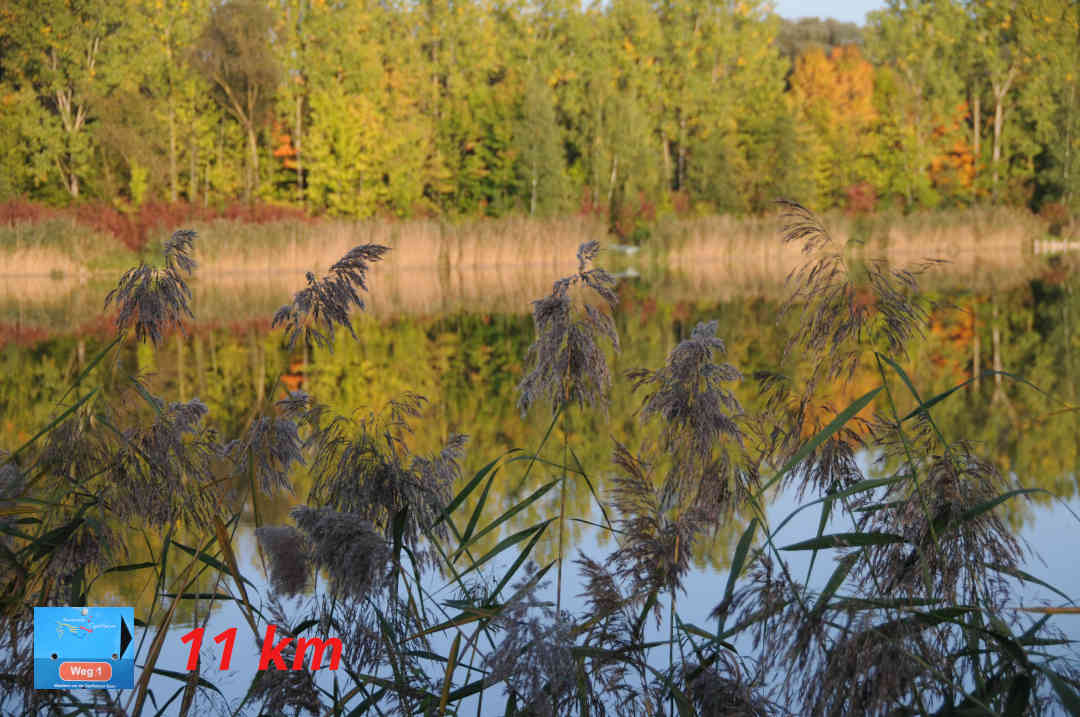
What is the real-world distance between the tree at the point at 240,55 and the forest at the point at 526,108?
0.08 metres

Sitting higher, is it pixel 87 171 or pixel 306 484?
pixel 87 171

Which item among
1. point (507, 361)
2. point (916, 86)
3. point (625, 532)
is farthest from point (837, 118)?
point (625, 532)

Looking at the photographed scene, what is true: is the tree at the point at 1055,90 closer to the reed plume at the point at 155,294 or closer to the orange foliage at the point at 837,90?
the orange foliage at the point at 837,90

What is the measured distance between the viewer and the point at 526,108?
31.7 m

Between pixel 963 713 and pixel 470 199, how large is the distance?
111ft

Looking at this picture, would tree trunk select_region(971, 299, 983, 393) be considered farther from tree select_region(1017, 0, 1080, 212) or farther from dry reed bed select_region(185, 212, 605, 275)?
tree select_region(1017, 0, 1080, 212)

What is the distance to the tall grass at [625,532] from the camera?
168 cm

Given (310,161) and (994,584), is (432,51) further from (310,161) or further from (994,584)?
(994,584)

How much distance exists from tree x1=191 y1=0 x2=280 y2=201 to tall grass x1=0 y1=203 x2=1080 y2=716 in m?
30.2

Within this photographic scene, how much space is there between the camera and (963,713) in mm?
1608

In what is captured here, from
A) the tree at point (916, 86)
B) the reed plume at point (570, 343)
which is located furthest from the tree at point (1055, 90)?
the reed plume at point (570, 343)

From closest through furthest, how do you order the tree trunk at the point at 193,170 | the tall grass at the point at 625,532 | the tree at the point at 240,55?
1. the tall grass at the point at 625,532
2. the tree at the point at 240,55
3. the tree trunk at the point at 193,170

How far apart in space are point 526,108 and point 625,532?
3055cm

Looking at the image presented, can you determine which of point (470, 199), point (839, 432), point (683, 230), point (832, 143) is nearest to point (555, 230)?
point (683, 230)
